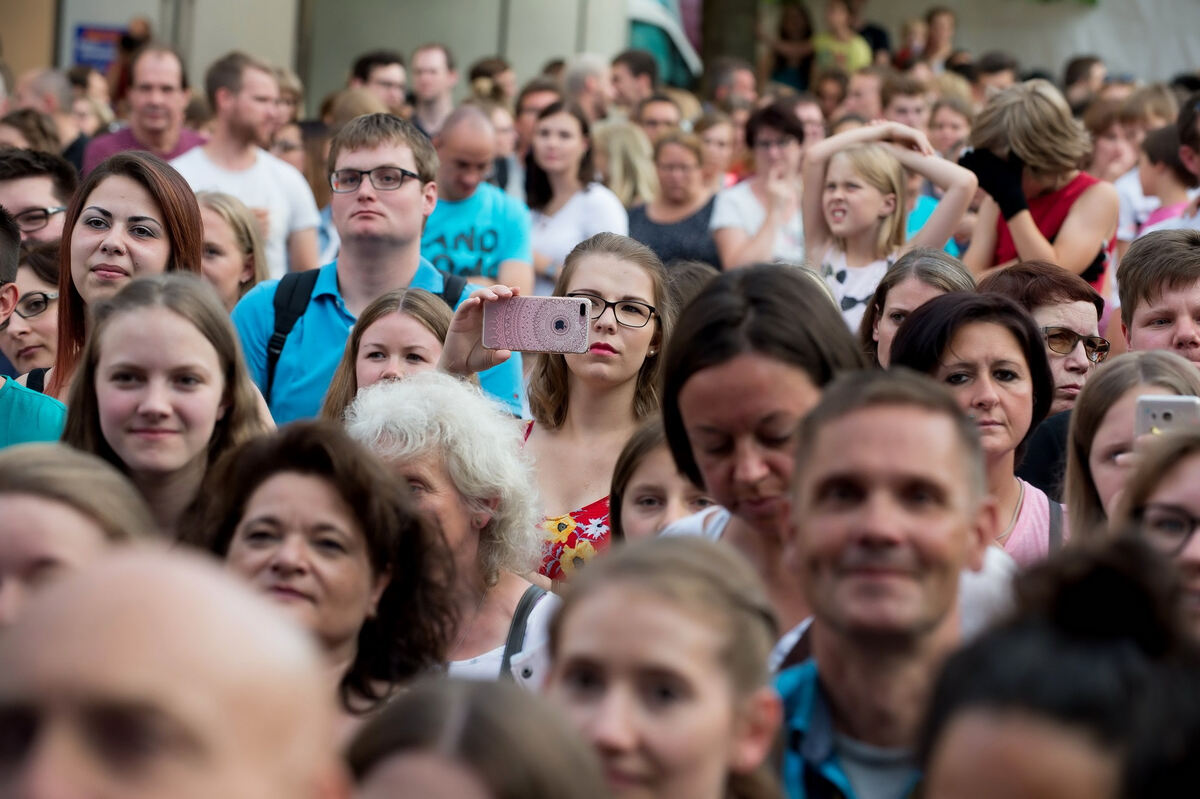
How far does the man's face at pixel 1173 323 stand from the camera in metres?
4.91

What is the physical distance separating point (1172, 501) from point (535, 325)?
2048 mm

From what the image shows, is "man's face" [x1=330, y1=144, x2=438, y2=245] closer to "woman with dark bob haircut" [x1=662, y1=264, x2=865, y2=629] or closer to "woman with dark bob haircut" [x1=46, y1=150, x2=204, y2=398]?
"woman with dark bob haircut" [x1=46, y1=150, x2=204, y2=398]

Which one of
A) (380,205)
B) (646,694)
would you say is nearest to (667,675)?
(646,694)

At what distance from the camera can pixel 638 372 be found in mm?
5004

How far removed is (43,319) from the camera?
5719 mm

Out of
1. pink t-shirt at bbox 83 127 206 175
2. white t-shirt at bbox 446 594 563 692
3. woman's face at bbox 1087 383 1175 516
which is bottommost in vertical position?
white t-shirt at bbox 446 594 563 692

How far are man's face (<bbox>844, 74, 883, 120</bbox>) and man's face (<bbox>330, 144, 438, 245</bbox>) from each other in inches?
260

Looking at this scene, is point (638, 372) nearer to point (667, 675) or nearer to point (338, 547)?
point (338, 547)

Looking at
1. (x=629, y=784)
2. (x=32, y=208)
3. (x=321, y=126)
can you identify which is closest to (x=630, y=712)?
(x=629, y=784)

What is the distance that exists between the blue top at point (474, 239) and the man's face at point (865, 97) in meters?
5.16

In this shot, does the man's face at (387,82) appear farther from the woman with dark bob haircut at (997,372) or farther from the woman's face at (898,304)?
the woman with dark bob haircut at (997,372)

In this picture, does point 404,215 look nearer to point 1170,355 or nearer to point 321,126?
point 1170,355

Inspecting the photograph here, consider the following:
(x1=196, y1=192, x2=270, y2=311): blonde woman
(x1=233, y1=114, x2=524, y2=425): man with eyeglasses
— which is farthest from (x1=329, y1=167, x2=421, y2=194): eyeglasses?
(x1=196, y1=192, x2=270, y2=311): blonde woman

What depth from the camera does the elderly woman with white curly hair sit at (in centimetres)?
374
